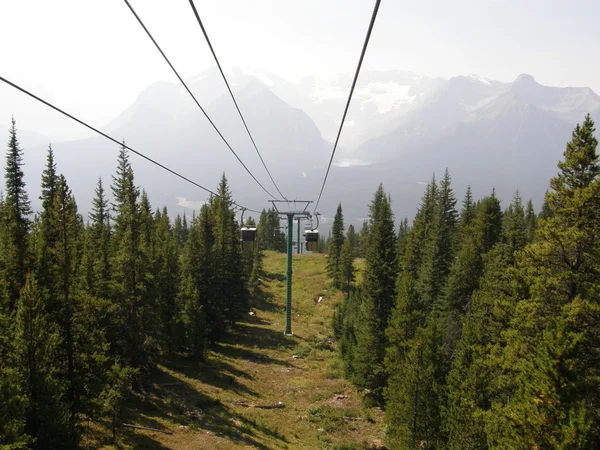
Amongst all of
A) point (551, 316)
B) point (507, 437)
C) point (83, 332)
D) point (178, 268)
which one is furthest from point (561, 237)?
point (178, 268)

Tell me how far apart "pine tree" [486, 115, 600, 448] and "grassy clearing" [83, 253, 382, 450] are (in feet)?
45.2

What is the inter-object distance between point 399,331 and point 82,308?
69.1 feet

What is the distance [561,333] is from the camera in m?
14.0

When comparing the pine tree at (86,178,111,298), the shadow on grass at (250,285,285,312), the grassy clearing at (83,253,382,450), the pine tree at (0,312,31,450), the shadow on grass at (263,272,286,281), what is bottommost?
the grassy clearing at (83,253,382,450)

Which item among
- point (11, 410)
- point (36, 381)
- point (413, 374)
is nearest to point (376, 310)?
point (413, 374)

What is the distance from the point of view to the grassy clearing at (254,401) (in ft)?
82.2

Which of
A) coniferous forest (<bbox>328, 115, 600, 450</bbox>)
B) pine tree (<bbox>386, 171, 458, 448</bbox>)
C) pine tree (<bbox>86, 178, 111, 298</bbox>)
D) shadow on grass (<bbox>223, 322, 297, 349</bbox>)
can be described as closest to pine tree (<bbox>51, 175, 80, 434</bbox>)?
pine tree (<bbox>86, 178, 111, 298</bbox>)

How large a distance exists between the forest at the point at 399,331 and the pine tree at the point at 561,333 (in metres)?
0.06

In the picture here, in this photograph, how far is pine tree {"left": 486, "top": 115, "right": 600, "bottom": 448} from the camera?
13766mm

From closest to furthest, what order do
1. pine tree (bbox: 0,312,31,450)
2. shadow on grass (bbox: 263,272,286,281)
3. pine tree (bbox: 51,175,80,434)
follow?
pine tree (bbox: 0,312,31,450)
pine tree (bbox: 51,175,80,434)
shadow on grass (bbox: 263,272,286,281)

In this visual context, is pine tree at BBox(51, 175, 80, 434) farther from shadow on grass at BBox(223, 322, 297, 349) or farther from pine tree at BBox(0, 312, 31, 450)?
shadow on grass at BBox(223, 322, 297, 349)

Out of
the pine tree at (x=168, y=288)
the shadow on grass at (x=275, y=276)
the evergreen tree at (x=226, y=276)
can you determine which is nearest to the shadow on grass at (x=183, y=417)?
the pine tree at (x=168, y=288)

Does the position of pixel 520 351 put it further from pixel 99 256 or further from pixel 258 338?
pixel 258 338

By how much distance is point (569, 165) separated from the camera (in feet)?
58.1
